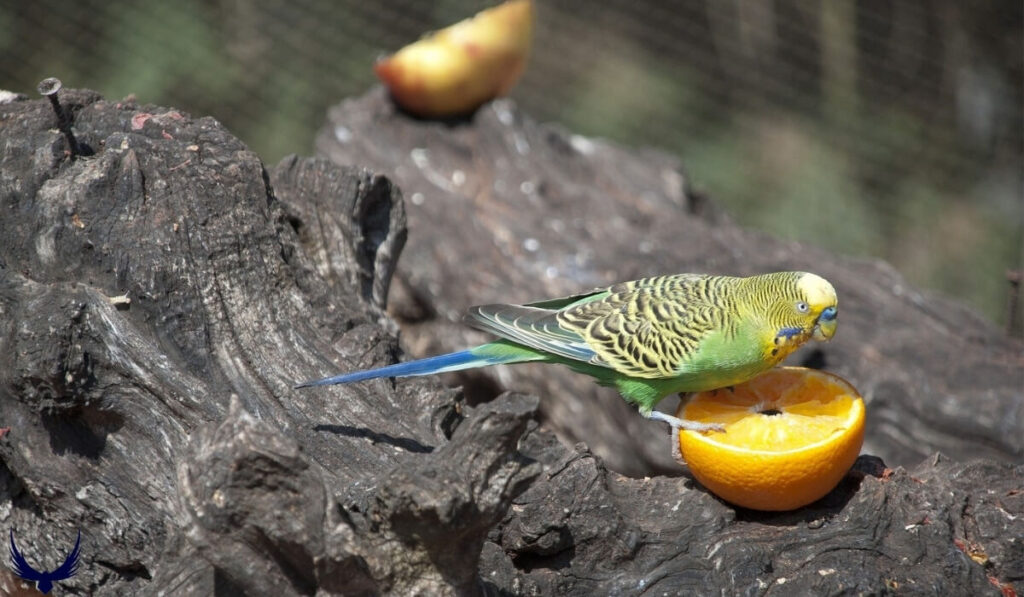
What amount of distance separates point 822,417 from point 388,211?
4.64ft

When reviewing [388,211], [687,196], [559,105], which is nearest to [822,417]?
[388,211]

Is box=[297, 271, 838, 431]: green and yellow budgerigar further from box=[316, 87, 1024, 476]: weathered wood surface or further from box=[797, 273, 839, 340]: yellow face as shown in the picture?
box=[316, 87, 1024, 476]: weathered wood surface

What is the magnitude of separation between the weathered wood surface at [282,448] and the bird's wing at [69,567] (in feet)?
0.07

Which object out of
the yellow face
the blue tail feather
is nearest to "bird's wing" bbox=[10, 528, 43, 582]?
the blue tail feather

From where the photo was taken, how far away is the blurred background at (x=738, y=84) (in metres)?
6.78

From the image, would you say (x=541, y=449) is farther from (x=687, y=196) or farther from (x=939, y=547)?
(x=687, y=196)

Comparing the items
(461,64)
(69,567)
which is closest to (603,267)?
(461,64)

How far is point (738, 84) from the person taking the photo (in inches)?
302

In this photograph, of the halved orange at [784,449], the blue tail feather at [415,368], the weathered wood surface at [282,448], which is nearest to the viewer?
the weathered wood surface at [282,448]

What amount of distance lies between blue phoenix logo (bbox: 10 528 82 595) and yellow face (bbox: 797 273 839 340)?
1882 mm

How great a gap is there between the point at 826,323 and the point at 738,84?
535cm

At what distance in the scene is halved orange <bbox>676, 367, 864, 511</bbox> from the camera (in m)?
2.25

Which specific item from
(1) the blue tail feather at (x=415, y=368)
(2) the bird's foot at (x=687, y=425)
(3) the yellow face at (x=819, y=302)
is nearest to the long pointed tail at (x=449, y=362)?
(1) the blue tail feather at (x=415, y=368)

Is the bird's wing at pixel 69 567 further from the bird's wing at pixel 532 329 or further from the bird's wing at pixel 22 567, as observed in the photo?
the bird's wing at pixel 532 329
